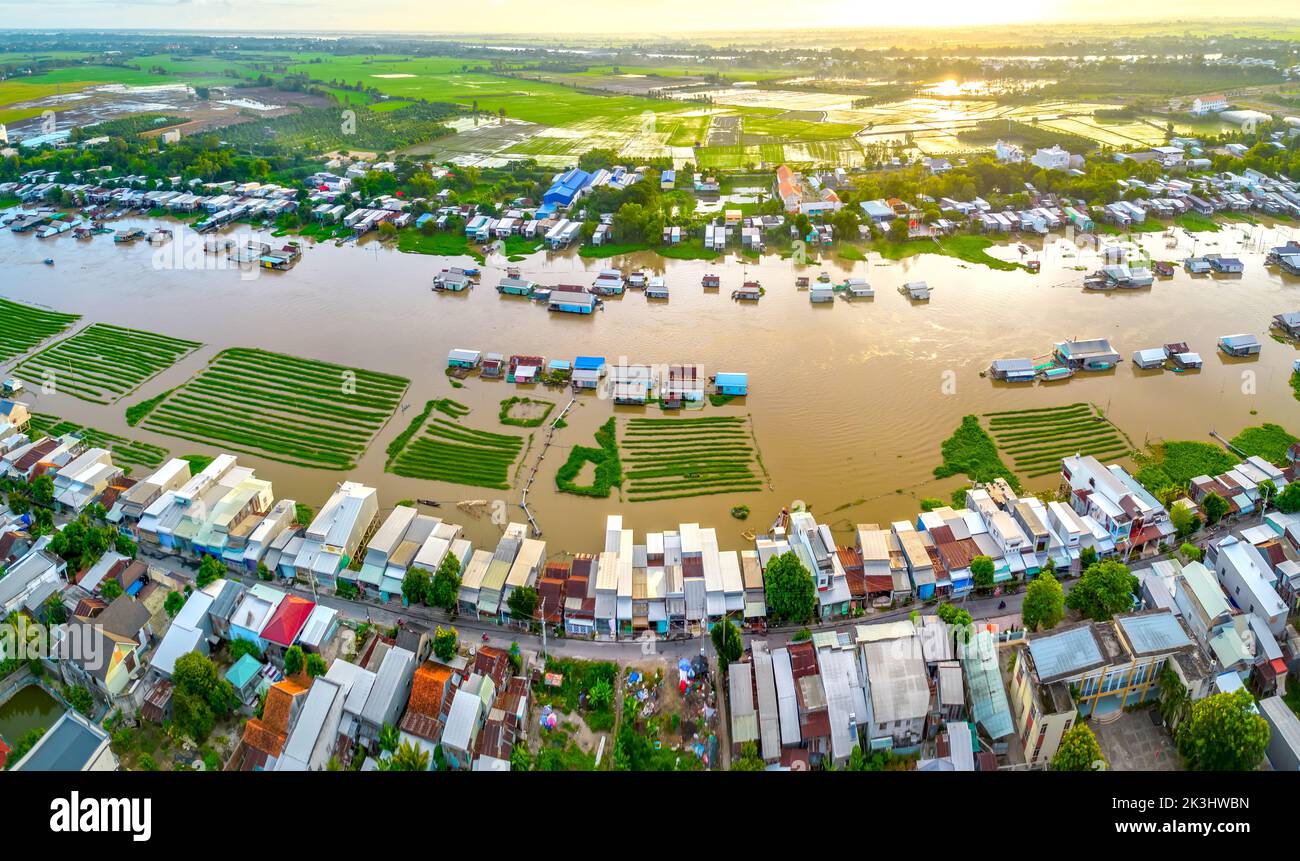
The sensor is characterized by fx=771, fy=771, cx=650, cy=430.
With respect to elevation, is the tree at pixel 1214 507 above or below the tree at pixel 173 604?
above

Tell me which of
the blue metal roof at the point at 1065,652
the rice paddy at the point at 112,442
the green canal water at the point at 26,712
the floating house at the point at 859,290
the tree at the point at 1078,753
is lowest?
the green canal water at the point at 26,712

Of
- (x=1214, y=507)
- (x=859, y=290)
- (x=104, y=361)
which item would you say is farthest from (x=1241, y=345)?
(x=104, y=361)

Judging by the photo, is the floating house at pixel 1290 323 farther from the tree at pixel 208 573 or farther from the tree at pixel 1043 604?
the tree at pixel 208 573

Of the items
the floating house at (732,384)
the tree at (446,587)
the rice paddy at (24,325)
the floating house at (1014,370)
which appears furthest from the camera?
the rice paddy at (24,325)

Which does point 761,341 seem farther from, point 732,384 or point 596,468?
point 596,468

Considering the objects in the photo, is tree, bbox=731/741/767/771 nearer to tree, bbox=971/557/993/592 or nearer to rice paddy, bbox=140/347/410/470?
tree, bbox=971/557/993/592

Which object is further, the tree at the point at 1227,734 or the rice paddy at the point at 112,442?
the rice paddy at the point at 112,442

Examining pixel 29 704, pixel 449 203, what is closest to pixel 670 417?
pixel 29 704

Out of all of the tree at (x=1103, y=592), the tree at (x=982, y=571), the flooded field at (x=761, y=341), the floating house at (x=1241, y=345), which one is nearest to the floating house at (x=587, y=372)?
the flooded field at (x=761, y=341)

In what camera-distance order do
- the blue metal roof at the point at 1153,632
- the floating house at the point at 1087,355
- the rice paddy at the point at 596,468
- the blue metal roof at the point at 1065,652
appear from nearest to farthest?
the blue metal roof at the point at 1065,652 < the blue metal roof at the point at 1153,632 < the rice paddy at the point at 596,468 < the floating house at the point at 1087,355
